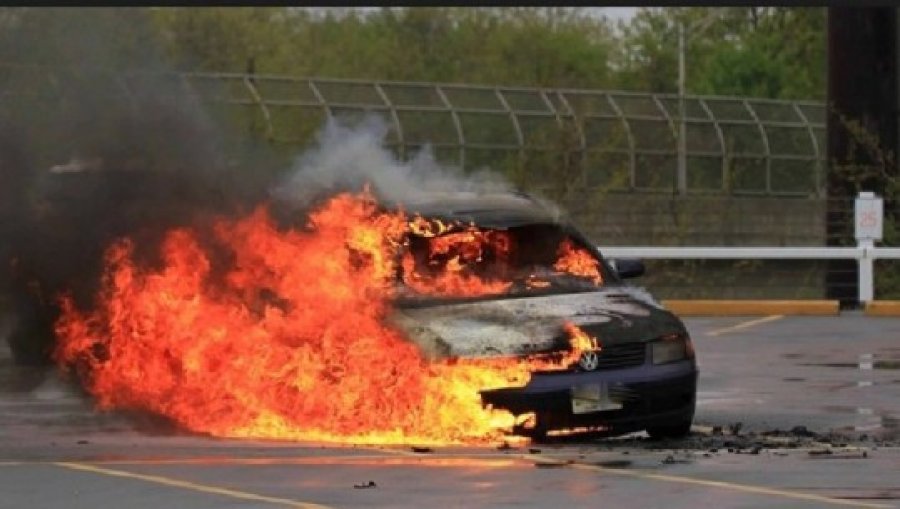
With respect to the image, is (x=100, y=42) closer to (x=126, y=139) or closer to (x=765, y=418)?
(x=126, y=139)

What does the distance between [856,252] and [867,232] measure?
1.22 ft

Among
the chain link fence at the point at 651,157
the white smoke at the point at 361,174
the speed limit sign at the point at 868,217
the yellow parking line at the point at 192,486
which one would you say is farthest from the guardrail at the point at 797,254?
the yellow parking line at the point at 192,486

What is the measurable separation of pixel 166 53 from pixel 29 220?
7.29ft

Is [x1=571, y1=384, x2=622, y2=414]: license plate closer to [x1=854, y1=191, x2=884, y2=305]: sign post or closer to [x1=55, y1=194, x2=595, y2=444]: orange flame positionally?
[x1=55, y1=194, x2=595, y2=444]: orange flame

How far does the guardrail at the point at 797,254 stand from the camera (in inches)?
1211

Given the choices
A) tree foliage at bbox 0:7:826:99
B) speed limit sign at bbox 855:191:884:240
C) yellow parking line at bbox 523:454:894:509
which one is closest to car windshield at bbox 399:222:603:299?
yellow parking line at bbox 523:454:894:509

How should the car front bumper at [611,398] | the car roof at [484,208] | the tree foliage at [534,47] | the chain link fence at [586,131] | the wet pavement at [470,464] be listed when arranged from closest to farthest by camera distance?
the wet pavement at [470,464] < the car front bumper at [611,398] < the car roof at [484,208] < the chain link fence at [586,131] < the tree foliage at [534,47]

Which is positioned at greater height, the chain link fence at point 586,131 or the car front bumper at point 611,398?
the chain link fence at point 586,131

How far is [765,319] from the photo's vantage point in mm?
29484

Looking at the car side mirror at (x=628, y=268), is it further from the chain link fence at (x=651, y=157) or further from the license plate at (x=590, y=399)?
the chain link fence at (x=651, y=157)

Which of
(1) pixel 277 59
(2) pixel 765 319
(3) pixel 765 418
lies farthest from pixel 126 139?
(1) pixel 277 59

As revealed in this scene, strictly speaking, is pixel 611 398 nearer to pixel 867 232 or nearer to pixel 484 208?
pixel 484 208

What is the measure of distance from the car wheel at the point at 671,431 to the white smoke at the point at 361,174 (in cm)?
245

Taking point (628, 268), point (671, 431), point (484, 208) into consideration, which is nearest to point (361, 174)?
point (484, 208)
